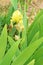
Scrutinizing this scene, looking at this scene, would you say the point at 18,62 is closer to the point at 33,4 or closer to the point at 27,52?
the point at 27,52

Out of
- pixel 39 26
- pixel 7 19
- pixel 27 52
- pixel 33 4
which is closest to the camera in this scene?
pixel 27 52

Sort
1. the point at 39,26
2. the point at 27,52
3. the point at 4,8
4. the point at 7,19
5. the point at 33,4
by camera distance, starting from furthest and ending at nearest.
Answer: the point at 33,4 < the point at 4,8 < the point at 7,19 < the point at 39,26 < the point at 27,52

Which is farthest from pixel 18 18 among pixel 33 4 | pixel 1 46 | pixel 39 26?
pixel 33 4

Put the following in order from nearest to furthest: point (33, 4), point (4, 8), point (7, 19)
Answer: point (7, 19) → point (4, 8) → point (33, 4)

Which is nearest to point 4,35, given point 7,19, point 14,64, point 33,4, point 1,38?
point 1,38

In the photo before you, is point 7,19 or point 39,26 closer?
point 39,26

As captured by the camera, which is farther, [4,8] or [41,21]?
[4,8]

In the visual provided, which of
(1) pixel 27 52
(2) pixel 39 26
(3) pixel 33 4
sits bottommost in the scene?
(3) pixel 33 4

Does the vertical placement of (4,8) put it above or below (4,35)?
below

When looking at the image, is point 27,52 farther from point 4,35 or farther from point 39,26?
point 39,26
